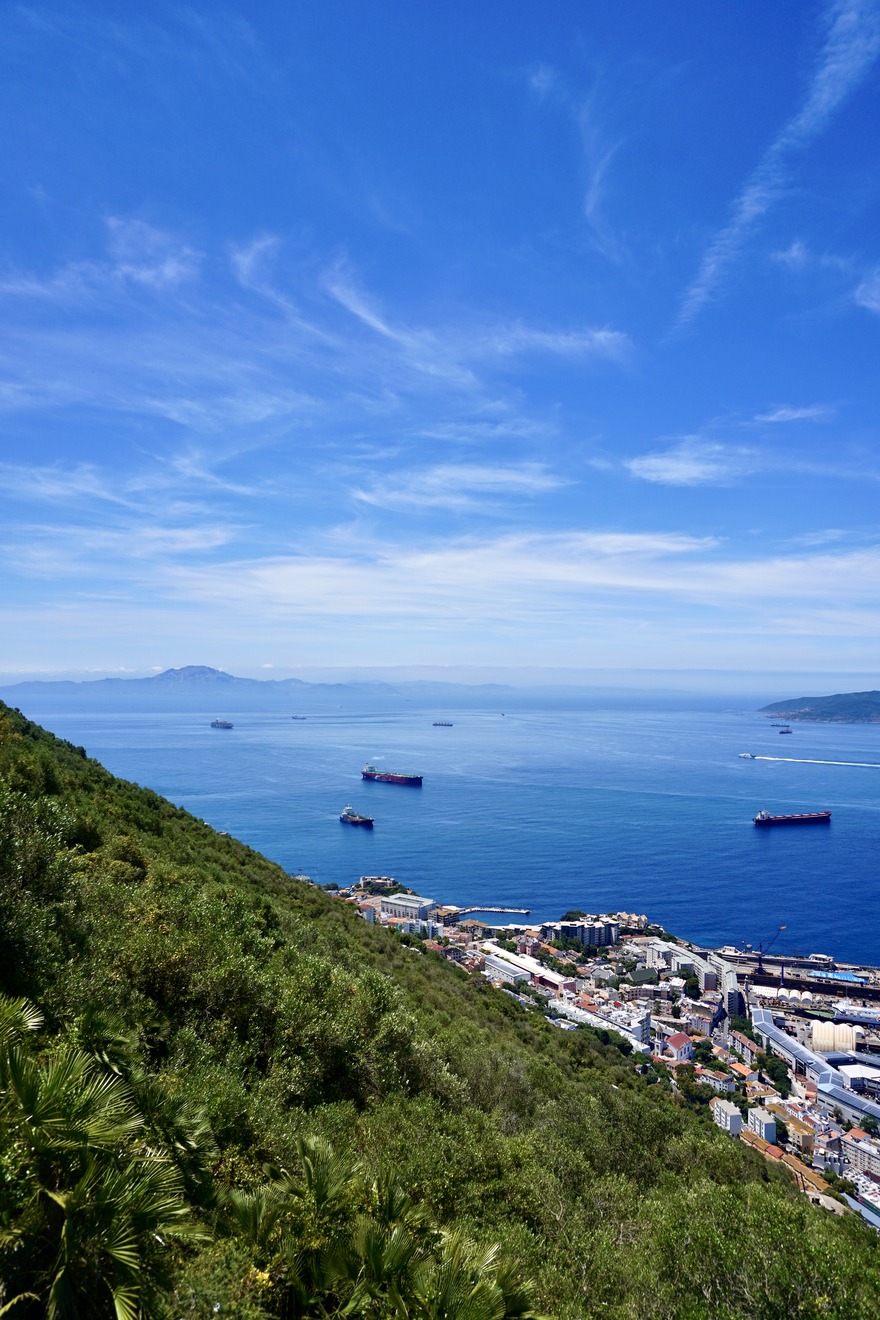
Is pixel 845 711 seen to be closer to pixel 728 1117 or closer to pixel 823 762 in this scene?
pixel 823 762

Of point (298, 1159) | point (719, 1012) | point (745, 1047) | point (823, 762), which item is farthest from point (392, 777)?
point (298, 1159)

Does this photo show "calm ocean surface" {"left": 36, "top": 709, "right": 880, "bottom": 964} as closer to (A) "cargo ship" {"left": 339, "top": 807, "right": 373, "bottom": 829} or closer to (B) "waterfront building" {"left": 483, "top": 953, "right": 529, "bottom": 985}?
(A) "cargo ship" {"left": 339, "top": 807, "right": 373, "bottom": 829}

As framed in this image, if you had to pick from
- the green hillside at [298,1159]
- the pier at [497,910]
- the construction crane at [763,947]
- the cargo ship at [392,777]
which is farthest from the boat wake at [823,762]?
the green hillside at [298,1159]

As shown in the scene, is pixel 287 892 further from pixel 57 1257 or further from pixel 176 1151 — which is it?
pixel 57 1257

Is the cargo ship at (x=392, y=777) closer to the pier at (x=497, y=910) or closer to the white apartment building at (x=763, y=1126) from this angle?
the pier at (x=497, y=910)

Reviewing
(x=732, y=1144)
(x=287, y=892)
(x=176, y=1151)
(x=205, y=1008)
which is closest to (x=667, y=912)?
(x=287, y=892)

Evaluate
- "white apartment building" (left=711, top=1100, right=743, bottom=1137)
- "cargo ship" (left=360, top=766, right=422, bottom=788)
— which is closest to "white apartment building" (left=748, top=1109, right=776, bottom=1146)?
"white apartment building" (left=711, top=1100, right=743, bottom=1137)
